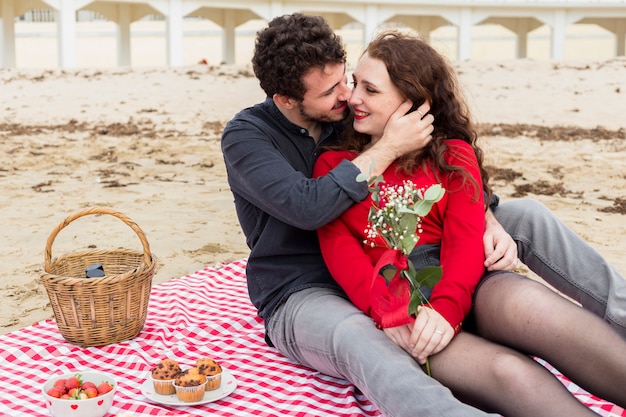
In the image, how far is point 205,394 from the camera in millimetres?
2678

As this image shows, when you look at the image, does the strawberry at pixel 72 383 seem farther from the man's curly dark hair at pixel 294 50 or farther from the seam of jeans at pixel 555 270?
the seam of jeans at pixel 555 270

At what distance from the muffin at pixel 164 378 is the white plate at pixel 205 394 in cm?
2

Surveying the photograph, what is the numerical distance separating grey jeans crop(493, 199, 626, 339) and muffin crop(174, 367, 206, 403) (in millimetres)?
1161

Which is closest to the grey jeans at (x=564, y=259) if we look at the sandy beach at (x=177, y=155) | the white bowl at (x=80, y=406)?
the white bowl at (x=80, y=406)

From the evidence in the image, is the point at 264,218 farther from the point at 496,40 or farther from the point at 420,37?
the point at 496,40

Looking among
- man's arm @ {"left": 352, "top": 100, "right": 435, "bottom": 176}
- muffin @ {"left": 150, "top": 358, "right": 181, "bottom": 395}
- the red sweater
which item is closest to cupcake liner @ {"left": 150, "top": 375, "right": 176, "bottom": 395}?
muffin @ {"left": 150, "top": 358, "right": 181, "bottom": 395}

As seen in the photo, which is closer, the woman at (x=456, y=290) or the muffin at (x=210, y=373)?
the woman at (x=456, y=290)

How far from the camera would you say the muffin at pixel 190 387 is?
8.52 ft

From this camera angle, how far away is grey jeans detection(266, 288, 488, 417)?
224 centimetres

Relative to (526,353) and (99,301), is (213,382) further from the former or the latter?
(526,353)

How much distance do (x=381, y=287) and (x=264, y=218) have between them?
0.56 metres

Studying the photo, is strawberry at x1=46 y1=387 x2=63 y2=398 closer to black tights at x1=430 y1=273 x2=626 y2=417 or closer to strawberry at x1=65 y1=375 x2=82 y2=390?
strawberry at x1=65 y1=375 x2=82 y2=390

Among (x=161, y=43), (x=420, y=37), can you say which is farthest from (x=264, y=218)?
(x=161, y=43)

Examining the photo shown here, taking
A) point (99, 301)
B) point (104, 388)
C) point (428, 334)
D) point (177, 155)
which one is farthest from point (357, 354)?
point (177, 155)
